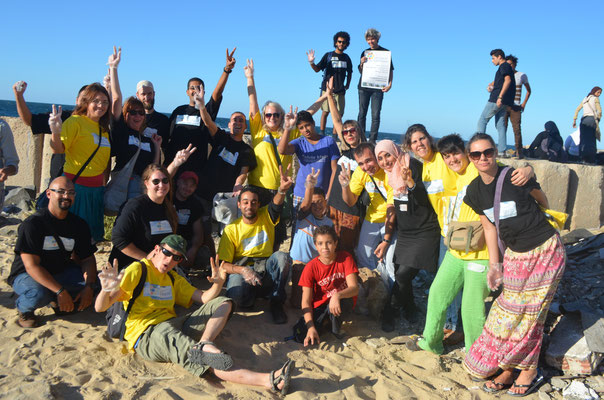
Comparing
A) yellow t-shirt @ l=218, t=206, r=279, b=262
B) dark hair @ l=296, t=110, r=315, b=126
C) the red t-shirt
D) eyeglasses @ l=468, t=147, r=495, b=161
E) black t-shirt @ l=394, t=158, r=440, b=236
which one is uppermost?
dark hair @ l=296, t=110, r=315, b=126

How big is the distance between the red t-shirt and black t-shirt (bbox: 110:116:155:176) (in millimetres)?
2202

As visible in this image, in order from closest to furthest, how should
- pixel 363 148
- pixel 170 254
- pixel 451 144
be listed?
pixel 170 254
pixel 451 144
pixel 363 148

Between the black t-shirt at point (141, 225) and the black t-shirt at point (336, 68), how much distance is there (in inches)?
160

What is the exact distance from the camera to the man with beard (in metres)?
5.36

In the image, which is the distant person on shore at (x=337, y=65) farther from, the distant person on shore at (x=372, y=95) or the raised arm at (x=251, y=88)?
the raised arm at (x=251, y=88)

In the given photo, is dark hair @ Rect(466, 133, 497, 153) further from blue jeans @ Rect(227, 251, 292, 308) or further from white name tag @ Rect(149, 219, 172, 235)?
white name tag @ Rect(149, 219, 172, 235)

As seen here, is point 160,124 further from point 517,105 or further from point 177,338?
point 517,105

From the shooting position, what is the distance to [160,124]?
549cm

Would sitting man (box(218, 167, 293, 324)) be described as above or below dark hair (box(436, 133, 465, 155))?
below

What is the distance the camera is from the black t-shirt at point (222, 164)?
5.42 metres

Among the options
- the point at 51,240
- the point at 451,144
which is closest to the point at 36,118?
the point at 51,240

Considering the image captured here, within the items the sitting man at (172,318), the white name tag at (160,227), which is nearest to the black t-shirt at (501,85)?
the white name tag at (160,227)

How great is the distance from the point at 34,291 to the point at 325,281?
9.01ft

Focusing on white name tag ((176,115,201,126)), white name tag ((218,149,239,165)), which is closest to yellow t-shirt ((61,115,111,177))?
white name tag ((176,115,201,126))
